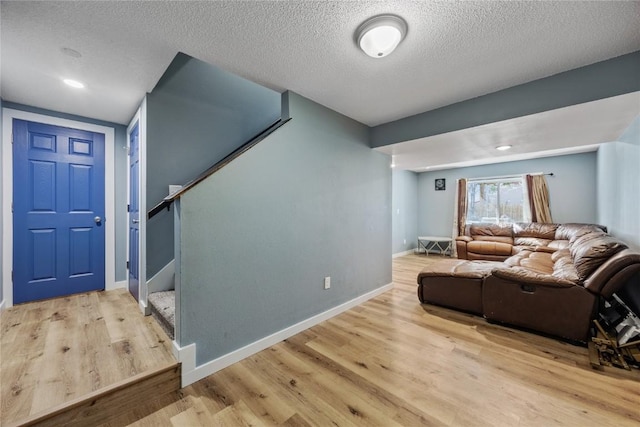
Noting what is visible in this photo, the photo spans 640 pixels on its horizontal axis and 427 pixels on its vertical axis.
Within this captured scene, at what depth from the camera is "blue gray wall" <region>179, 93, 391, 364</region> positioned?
1.79 meters

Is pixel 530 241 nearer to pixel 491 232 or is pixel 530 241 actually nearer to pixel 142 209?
pixel 491 232

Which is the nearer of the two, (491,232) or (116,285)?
(116,285)

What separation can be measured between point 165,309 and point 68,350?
62 centimetres

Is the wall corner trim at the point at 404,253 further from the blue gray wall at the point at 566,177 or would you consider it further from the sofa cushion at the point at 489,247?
the blue gray wall at the point at 566,177

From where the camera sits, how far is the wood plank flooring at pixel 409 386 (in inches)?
55.1

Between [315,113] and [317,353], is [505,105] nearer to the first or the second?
[315,113]

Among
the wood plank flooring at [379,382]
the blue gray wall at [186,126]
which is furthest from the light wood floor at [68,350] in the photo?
the blue gray wall at [186,126]

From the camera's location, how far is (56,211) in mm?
2740

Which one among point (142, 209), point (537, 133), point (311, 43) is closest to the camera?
point (311, 43)

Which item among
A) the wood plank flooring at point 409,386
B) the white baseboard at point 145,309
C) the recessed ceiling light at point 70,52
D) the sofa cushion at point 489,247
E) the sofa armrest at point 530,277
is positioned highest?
the recessed ceiling light at point 70,52

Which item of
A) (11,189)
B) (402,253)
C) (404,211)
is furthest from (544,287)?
(11,189)

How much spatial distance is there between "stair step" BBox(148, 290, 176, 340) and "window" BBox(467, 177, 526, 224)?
6718 millimetres

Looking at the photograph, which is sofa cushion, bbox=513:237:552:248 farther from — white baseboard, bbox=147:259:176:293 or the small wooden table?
white baseboard, bbox=147:259:176:293

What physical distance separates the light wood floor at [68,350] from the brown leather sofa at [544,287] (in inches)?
110
